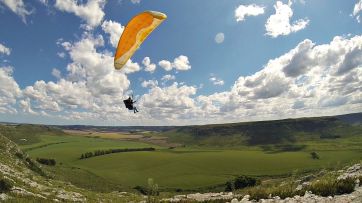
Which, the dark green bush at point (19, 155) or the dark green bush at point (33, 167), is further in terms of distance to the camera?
the dark green bush at point (19, 155)

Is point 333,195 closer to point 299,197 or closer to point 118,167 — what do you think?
point 299,197

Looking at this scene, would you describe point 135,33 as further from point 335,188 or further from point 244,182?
point 244,182

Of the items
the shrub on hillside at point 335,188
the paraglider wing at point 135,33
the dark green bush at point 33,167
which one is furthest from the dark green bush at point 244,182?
the paraglider wing at point 135,33

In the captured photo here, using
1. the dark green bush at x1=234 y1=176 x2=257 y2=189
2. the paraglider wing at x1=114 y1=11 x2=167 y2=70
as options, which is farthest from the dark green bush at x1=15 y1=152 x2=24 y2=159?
the dark green bush at x1=234 y1=176 x2=257 y2=189

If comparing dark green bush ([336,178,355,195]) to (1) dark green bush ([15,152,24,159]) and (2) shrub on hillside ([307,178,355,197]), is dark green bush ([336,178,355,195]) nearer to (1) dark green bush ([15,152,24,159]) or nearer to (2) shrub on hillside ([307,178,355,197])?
(2) shrub on hillside ([307,178,355,197])

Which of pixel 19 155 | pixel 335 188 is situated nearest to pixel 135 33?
pixel 335 188

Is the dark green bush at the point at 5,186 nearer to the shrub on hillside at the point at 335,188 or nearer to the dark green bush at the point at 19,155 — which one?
the shrub on hillside at the point at 335,188

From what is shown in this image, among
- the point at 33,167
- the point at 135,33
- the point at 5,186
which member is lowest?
the point at 33,167

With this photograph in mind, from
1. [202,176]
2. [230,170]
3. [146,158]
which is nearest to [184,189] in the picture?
[202,176]
